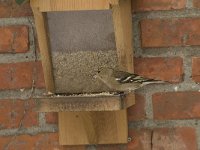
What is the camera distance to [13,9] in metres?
1.87

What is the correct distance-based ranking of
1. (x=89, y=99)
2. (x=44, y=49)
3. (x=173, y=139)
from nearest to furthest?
(x=89, y=99) < (x=44, y=49) < (x=173, y=139)

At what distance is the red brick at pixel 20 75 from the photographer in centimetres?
187

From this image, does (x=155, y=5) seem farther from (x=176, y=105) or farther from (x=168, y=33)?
(x=176, y=105)

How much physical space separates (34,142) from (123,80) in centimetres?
34

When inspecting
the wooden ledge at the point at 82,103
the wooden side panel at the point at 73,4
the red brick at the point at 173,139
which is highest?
the wooden side panel at the point at 73,4

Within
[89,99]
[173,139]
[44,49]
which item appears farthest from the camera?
[173,139]

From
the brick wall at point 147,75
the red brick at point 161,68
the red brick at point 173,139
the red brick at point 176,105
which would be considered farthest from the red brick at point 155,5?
the red brick at point 173,139

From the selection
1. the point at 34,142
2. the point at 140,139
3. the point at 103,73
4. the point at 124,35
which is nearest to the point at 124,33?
the point at 124,35

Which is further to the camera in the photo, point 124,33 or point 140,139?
point 140,139

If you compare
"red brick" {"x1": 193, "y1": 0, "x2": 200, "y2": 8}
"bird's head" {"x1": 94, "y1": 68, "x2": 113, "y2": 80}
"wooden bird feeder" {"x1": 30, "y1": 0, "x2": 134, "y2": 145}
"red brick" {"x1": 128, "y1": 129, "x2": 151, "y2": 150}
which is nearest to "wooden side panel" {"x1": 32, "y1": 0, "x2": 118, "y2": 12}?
"wooden bird feeder" {"x1": 30, "y1": 0, "x2": 134, "y2": 145}

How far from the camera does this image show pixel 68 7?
1678mm

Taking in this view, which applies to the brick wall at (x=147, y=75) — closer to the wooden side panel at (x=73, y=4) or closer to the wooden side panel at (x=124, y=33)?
the wooden side panel at (x=124, y=33)

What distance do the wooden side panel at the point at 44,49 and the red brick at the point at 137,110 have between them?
0.81 ft

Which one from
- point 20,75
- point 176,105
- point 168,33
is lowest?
point 176,105
